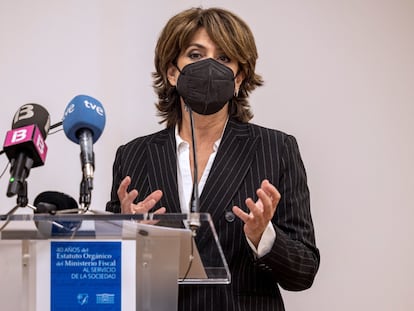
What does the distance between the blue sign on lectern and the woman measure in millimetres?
280

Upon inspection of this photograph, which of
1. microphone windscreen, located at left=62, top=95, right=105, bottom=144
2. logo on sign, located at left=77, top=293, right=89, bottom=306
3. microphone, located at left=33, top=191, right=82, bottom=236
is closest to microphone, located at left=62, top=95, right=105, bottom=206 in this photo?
microphone windscreen, located at left=62, top=95, right=105, bottom=144

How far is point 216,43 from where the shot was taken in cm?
183

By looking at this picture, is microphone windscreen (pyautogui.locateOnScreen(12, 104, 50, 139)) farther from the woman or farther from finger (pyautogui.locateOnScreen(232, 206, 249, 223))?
finger (pyautogui.locateOnScreen(232, 206, 249, 223))

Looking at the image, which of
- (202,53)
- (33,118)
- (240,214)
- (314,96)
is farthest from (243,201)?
(314,96)

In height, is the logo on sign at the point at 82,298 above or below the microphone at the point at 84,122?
below

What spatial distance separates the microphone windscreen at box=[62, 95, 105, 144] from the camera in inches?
47.9

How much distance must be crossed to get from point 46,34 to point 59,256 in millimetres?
1688

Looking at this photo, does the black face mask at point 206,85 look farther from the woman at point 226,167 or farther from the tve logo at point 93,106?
the tve logo at point 93,106

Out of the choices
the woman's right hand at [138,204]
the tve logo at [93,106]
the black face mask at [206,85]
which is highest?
the black face mask at [206,85]

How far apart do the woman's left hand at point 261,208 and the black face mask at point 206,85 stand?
41cm

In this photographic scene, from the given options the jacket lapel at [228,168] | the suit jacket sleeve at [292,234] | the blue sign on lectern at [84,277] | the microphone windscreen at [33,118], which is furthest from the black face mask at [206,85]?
the blue sign on lectern at [84,277]

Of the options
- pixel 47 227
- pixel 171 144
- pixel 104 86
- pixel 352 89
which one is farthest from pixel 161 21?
pixel 47 227

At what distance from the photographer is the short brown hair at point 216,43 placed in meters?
1.83

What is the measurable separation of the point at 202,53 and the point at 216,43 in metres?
0.05
